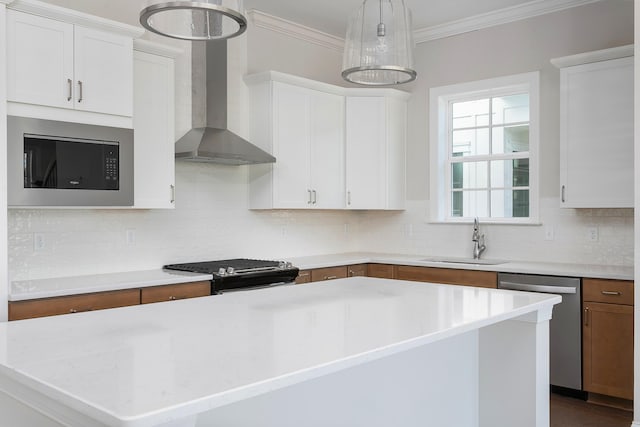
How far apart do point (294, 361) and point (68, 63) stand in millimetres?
2692

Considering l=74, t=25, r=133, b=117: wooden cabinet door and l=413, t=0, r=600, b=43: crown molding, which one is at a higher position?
l=413, t=0, r=600, b=43: crown molding

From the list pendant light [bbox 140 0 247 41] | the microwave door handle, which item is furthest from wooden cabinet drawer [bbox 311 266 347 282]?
pendant light [bbox 140 0 247 41]

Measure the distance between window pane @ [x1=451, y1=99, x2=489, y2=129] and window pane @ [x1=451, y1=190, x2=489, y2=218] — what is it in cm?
61

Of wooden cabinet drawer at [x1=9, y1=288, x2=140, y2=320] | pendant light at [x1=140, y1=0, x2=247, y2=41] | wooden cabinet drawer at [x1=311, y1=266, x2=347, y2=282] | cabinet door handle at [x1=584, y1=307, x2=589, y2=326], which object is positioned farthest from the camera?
wooden cabinet drawer at [x1=311, y1=266, x2=347, y2=282]

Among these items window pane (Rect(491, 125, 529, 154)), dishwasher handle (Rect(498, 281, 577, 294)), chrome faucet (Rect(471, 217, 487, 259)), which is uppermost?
window pane (Rect(491, 125, 529, 154))

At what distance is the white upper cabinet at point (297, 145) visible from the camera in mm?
4855

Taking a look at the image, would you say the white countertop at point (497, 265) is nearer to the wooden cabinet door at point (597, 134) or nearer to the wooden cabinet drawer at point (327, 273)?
the wooden cabinet drawer at point (327, 273)

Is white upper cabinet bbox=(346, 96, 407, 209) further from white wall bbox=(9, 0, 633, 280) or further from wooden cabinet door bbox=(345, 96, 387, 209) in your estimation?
white wall bbox=(9, 0, 633, 280)

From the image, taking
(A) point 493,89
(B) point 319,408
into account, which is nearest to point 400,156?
(A) point 493,89

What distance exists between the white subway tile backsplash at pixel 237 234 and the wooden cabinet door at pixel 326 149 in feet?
1.25

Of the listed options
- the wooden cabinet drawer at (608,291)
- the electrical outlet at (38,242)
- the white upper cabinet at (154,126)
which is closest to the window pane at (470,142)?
the wooden cabinet drawer at (608,291)

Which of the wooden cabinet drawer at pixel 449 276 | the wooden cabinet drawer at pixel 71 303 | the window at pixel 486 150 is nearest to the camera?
the wooden cabinet drawer at pixel 71 303

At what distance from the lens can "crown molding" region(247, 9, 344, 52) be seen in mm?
5047

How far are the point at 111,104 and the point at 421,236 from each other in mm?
3096
